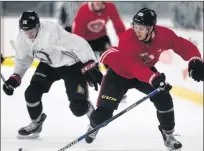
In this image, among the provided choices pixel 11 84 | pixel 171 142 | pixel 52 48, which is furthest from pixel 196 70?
pixel 11 84

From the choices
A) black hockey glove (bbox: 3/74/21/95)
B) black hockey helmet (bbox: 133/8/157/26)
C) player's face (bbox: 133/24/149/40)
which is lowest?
black hockey glove (bbox: 3/74/21/95)

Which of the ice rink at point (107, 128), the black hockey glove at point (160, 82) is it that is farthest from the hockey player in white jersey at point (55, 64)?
the black hockey glove at point (160, 82)

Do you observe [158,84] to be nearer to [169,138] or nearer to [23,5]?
[169,138]

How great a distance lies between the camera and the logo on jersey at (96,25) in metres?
4.12

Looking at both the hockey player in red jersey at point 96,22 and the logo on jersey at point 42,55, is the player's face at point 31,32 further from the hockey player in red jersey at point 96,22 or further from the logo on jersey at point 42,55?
the hockey player in red jersey at point 96,22

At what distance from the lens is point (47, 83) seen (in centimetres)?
293

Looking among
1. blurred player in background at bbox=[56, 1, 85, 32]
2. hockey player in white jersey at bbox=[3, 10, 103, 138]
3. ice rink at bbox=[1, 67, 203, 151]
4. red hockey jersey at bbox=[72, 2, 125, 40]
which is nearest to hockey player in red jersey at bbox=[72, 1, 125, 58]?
red hockey jersey at bbox=[72, 2, 125, 40]

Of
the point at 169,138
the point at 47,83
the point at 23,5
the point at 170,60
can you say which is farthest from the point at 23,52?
the point at 23,5

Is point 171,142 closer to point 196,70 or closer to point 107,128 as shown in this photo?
point 196,70

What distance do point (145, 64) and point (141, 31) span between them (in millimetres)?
185

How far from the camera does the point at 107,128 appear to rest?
3416 millimetres

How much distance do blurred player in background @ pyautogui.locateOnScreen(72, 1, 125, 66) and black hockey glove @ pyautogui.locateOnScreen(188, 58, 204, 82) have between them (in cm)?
172

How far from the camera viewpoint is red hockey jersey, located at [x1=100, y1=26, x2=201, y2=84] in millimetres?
2379

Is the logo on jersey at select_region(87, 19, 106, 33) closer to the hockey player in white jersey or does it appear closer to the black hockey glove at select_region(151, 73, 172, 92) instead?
the hockey player in white jersey
